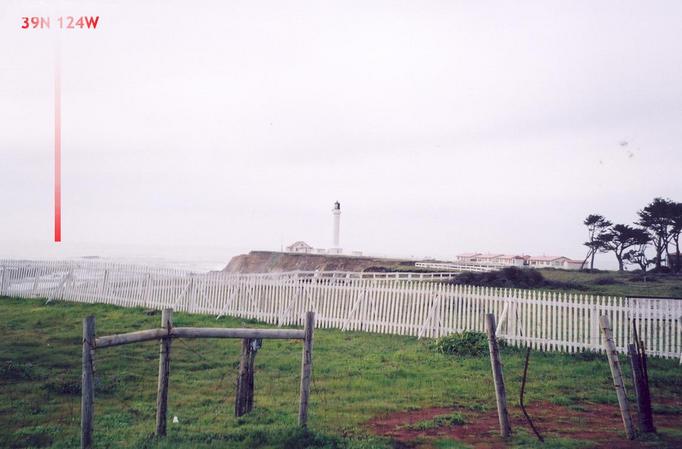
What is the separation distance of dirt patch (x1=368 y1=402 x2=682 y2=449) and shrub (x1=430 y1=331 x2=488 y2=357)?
3.61 m

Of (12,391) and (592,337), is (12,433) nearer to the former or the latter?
(12,391)

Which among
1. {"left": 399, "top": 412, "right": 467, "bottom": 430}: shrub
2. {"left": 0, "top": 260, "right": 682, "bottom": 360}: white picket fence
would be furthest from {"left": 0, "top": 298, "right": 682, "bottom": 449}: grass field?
{"left": 0, "top": 260, "right": 682, "bottom": 360}: white picket fence

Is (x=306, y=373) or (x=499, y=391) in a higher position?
(x=306, y=373)

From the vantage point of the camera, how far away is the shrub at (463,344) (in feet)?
38.4

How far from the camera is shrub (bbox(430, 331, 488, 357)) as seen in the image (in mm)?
11703

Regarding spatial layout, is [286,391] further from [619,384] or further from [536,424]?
[619,384]

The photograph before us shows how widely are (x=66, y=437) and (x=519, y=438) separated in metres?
5.42

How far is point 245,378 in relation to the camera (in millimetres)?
6938

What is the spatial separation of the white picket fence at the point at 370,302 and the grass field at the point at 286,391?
0.75 meters

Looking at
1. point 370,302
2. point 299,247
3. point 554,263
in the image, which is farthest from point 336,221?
point 370,302

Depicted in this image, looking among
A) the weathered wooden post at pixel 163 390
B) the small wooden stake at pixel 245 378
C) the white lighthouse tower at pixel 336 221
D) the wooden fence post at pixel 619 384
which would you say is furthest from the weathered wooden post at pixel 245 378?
the white lighthouse tower at pixel 336 221

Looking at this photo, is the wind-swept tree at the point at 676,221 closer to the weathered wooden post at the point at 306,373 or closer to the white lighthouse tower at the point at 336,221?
the white lighthouse tower at the point at 336,221

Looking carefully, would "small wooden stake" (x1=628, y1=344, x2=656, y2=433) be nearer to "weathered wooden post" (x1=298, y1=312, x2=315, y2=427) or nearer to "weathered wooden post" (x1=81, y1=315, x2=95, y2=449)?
"weathered wooden post" (x1=298, y1=312, x2=315, y2=427)

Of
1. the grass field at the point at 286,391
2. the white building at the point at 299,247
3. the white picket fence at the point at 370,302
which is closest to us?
the grass field at the point at 286,391
